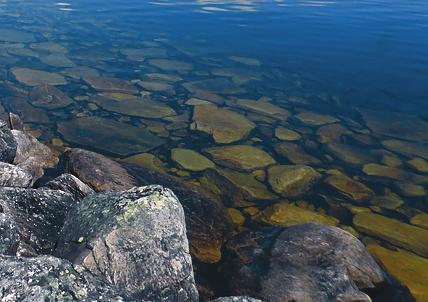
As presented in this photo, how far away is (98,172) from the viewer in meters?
6.35

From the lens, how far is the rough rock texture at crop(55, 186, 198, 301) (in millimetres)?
3807

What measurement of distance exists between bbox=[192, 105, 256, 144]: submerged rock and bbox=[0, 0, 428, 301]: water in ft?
0.15

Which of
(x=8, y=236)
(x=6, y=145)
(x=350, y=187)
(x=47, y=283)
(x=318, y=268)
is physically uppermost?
(x=47, y=283)

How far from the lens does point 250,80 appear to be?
1288 cm

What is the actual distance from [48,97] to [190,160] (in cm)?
491

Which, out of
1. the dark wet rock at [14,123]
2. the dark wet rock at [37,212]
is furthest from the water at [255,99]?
the dark wet rock at [37,212]

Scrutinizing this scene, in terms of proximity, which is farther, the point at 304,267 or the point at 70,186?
the point at 70,186

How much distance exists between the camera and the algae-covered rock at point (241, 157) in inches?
316

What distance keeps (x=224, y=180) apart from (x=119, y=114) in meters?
3.78

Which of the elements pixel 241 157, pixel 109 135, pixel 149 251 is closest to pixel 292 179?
pixel 241 157

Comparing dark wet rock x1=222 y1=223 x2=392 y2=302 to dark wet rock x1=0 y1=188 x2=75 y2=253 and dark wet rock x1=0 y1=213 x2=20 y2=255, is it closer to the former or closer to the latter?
dark wet rock x1=0 y1=188 x2=75 y2=253

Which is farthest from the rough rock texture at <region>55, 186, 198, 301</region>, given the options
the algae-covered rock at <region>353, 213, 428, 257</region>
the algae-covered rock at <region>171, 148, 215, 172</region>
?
the algae-covered rock at <region>171, 148, 215, 172</region>

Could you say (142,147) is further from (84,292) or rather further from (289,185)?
(84,292)

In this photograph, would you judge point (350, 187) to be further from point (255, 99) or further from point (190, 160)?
point (255, 99)
